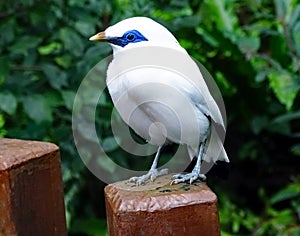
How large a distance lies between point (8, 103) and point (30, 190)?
1.20m

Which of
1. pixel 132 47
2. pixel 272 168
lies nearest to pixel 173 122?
pixel 132 47

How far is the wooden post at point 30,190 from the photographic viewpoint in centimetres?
114

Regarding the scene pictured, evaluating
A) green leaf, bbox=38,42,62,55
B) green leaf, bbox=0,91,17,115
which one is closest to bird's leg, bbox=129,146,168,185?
green leaf, bbox=0,91,17,115

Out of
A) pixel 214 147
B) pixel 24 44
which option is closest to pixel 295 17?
pixel 24 44

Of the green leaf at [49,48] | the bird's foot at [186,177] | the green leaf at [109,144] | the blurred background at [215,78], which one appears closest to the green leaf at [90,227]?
the blurred background at [215,78]

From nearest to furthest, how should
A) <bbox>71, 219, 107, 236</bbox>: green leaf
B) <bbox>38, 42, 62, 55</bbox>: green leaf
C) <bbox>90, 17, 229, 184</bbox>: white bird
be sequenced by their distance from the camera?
1. <bbox>90, 17, 229, 184</bbox>: white bird
2. <bbox>38, 42, 62, 55</bbox>: green leaf
3. <bbox>71, 219, 107, 236</bbox>: green leaf

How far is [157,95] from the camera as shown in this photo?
4.26 feet

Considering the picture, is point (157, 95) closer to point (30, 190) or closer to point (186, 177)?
point (186, 177)

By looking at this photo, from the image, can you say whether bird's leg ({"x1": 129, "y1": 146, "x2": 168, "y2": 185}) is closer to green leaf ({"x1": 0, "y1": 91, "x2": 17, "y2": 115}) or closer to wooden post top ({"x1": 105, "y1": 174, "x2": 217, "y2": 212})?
wooden post top ({"x1": 105, "y1": 174, "x2": 217, "y2": 212})

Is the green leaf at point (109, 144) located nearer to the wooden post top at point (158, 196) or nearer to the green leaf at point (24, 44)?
the green leaf at point (24, 44)

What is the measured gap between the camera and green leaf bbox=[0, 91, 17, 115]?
7.59ft

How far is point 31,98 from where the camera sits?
2436mm

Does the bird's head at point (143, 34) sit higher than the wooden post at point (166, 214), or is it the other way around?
the bird's head at point (143, 34)

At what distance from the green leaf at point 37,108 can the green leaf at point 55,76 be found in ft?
0.21
